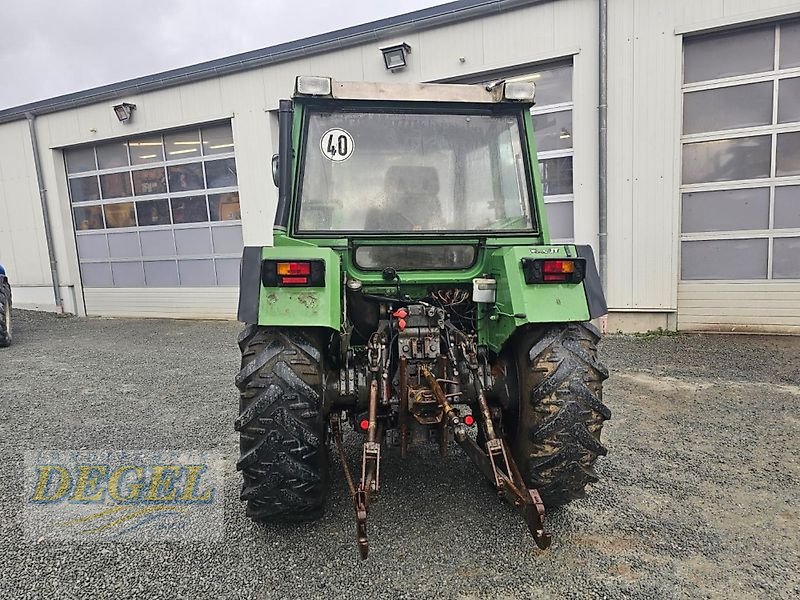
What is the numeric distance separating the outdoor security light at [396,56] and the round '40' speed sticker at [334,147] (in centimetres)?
568

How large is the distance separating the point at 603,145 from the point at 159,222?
27.8ft

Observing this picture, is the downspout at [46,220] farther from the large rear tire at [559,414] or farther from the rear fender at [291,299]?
the large rear tire at [559,414]

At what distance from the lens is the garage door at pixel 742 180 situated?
669 centimetres

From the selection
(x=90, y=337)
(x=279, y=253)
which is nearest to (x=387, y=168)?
(x=279, y=253)

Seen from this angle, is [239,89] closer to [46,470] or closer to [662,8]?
[662,8]

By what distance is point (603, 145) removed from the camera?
282 inches

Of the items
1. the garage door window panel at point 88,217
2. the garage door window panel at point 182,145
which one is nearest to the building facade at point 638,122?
the garage door window panel at point 182,145

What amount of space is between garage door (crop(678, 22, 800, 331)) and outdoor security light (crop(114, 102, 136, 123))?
31.5ft

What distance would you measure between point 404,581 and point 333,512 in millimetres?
671

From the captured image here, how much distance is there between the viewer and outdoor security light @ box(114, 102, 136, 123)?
1021 centimetres

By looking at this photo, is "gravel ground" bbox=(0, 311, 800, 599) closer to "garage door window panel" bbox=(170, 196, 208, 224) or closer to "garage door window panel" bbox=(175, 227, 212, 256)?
"garage door window panel" bbox=(175, 227, 212, 256)

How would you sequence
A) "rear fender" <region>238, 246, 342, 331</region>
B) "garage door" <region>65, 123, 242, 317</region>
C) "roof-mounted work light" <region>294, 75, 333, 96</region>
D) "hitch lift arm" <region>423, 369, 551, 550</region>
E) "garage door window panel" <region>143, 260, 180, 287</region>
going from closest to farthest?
"hitch lift arm" <region>423, 369, 551, 550</region>
"rear fender" <region>238, 246, 342, 331</region>
"roof-mounted work light" <region>294, 75, 333, 96</region>
"garage door" <region>65, 123, 242, 317</region>
"garage door window panel" <region>143, 260, 180, 287</region>

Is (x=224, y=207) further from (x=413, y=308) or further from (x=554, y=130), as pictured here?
(x=413, y=308)

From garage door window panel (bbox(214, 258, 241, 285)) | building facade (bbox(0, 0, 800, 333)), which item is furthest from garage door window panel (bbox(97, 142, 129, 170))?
garage door window panel (bbox(214, 258, 241, 285))
